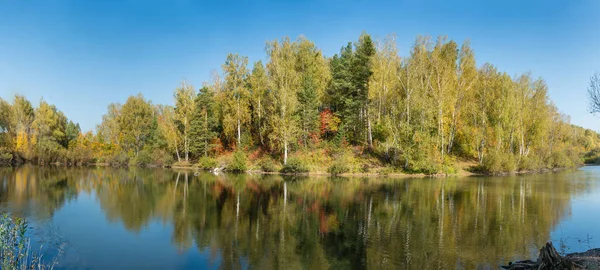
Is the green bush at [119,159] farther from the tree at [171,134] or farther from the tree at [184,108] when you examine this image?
the tree at [184,108]

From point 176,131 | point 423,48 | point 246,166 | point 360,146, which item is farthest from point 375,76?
point 176,131

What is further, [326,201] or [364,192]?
[364,192]

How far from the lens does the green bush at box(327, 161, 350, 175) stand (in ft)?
141

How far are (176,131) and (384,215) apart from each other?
153 feet

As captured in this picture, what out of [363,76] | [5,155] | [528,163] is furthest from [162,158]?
[528,163]

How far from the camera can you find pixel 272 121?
47.1 m

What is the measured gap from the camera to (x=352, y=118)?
4928 cm

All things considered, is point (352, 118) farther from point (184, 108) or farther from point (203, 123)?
point (184, 108)

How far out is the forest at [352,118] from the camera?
44.0 m

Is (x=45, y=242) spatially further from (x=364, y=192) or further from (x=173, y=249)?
(x=364, y=192)

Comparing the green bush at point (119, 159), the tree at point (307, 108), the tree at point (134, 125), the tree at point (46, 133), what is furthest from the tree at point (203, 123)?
the tree at point (46, 133)

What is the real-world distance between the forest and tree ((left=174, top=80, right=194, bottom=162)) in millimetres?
167

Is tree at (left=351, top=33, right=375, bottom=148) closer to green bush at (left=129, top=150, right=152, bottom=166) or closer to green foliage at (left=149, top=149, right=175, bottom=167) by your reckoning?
green foliage at (left=149, top=149, right=175, bottom=167)

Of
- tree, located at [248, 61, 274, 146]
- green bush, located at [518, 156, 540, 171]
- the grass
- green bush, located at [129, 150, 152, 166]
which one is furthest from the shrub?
green bush, located at [129, 150, 152, 166]
